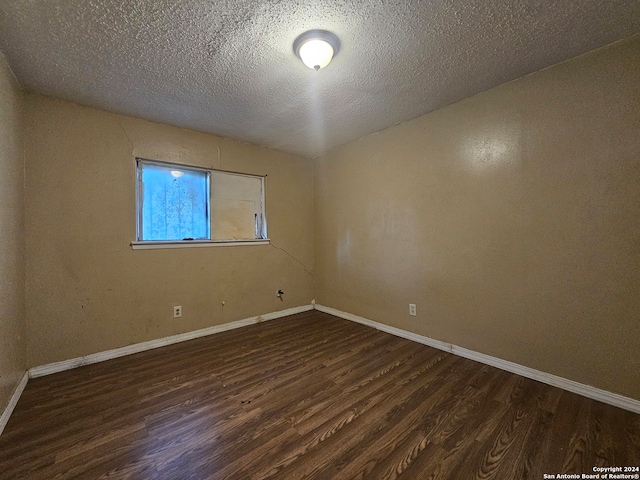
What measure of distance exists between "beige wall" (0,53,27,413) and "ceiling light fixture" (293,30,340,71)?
190cm

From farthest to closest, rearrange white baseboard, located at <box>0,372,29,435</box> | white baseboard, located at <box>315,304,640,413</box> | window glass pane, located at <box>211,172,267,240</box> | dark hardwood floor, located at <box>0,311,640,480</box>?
window glass pane, located at <box>211,172,267,240</box> < white baseboard, located at <box>315,304,640,413</box> < white baseboard, located at <box>0,372,29,435</box> < dark hardwood floor, located at <box>0,311,640,480</box>

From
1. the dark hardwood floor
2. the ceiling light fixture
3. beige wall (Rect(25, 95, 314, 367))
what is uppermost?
the ceiling light fixture

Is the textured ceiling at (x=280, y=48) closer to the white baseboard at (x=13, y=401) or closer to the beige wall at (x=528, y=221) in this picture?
the beige wall at (x=528, y=221)

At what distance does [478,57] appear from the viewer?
1.78 meters

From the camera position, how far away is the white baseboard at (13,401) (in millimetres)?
1517

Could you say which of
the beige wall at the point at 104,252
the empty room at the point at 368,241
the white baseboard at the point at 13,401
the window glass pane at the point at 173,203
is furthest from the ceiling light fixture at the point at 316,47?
the white baseboard at the point at 13,401

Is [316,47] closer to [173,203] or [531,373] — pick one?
[173,203]

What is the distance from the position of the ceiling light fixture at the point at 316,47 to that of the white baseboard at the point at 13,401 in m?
2.88

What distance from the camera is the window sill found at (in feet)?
8.61

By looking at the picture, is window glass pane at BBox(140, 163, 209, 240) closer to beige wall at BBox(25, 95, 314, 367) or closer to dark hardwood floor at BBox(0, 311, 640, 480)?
beige wall at BBox(25, 95, 314, 367)

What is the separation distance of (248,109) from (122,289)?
2157 mm

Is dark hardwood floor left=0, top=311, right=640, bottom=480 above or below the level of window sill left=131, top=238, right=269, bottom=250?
below

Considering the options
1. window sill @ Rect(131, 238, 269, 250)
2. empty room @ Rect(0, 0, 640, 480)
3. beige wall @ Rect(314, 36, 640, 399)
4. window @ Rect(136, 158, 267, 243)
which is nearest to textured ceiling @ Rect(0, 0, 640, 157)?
empty room @ Rect(0, 0, 640, 480)

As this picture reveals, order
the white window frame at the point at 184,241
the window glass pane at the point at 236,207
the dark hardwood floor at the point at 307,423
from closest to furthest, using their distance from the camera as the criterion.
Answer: the dark hardwood floor at the point at 307,423 < the white window frame at the point at 184,241 < the window glass pane at the point at 236,207
